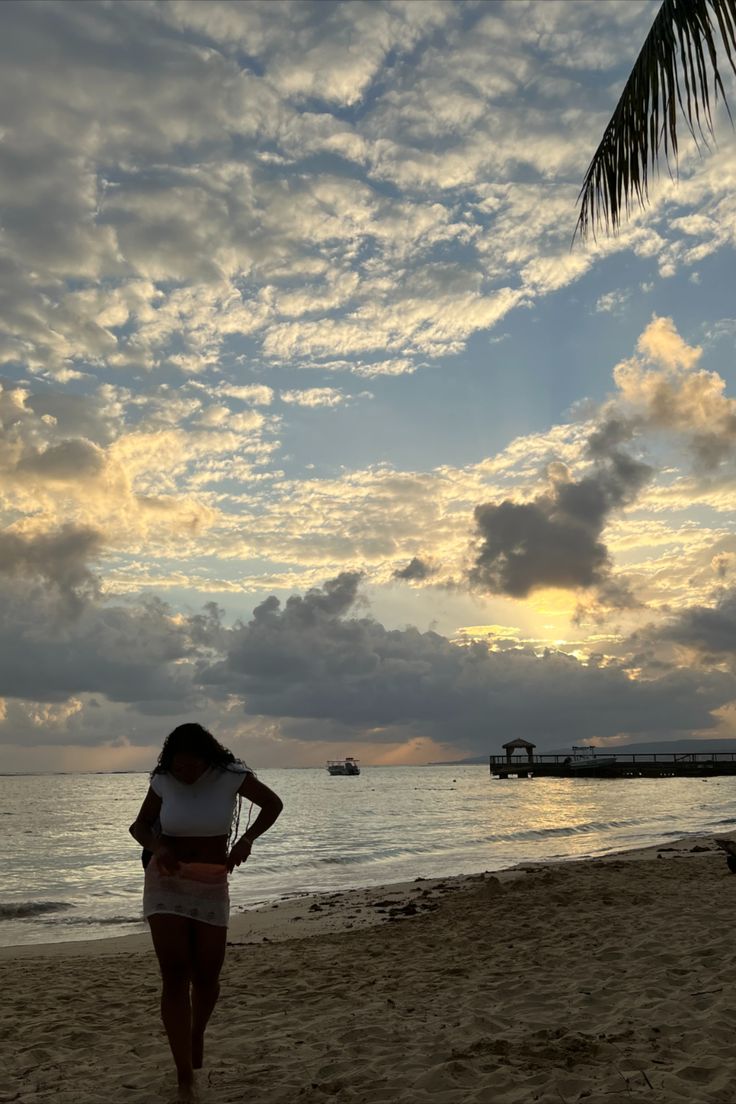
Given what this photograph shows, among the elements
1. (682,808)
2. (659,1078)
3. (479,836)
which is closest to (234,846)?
(659,1078)

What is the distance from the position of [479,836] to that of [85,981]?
994 inches

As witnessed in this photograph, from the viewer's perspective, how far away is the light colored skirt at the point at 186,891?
3980mm

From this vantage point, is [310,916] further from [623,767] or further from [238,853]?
[623,767]

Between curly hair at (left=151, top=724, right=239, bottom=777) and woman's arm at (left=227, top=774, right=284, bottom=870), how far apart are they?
0.17 m

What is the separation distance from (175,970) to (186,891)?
15.9 inches

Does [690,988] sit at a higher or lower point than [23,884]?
higher

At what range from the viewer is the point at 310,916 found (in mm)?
13727

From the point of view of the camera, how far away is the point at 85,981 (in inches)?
328

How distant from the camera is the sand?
4520mm

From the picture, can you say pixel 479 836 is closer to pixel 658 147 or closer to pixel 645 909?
pixel 645 909

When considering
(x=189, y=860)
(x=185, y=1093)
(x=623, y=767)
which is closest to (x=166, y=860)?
(x=189, y=860)

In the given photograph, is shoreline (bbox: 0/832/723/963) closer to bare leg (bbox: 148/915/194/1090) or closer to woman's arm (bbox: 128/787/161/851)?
bare leg (bbox: 148/915/194/1090)

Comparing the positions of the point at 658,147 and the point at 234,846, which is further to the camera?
the point at 658,147

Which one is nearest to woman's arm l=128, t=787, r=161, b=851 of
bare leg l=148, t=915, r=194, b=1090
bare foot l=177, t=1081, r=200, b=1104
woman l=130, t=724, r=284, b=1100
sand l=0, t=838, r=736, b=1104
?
woman l=130, t=724, r=284, b=1100
